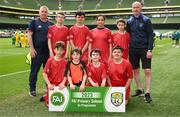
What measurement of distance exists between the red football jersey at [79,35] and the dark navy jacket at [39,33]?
707 millimetres

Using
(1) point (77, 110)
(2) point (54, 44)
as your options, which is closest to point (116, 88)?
(1) point (77, 110)

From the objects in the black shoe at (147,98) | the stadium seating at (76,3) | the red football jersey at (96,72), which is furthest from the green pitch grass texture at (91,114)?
the stadium seating at (76,3)

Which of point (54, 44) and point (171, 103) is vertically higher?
point (54, 44)

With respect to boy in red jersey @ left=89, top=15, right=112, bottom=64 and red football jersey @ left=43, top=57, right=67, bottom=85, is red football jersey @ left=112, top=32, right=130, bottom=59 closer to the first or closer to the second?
boy in red jersey @ left=89, top=15, right=112, bottom=64

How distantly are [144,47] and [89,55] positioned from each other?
1.21 meters

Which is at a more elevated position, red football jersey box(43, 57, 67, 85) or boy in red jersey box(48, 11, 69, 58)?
boy in red jersey box(48, 11, 69, 58)

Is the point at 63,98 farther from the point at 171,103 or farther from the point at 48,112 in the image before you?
the point at 171,103

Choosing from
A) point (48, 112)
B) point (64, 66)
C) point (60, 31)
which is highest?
point (60, 31)

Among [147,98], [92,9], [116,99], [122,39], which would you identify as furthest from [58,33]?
[92,9]

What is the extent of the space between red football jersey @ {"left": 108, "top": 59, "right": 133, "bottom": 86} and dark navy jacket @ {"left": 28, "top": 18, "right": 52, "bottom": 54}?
1.81 meters

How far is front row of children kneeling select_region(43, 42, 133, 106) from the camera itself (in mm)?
7609

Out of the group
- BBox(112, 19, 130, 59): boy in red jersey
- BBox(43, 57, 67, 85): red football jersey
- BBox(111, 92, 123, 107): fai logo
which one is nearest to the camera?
BBox(111, 92, 123, 107): fai logo

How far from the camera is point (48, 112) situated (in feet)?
23.4

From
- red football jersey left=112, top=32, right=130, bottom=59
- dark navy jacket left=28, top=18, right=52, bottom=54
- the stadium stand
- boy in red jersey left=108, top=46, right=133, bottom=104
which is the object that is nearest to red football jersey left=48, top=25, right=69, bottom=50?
dark navy jacket left=28, top=18, right=52, bottom=54
